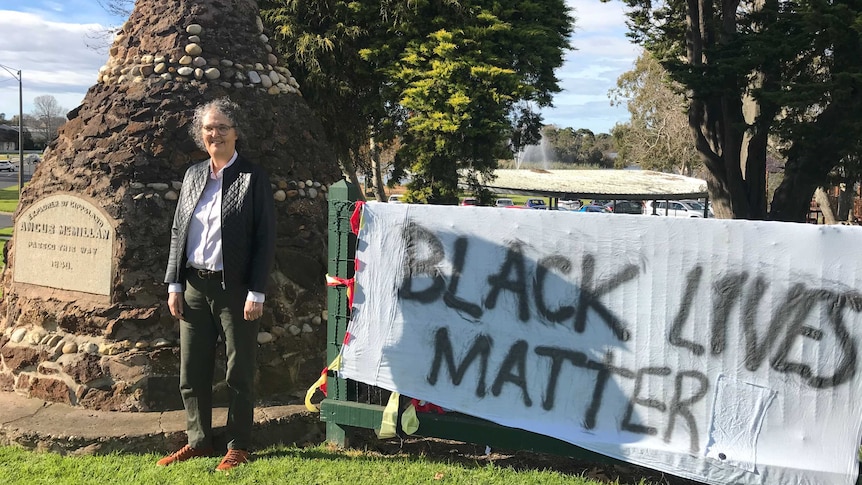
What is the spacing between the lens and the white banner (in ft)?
10.1

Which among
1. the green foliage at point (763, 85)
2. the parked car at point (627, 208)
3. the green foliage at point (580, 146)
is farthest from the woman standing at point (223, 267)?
the green foliage at point (580, 146)

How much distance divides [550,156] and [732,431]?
305 ft

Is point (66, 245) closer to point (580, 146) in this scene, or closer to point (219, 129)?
point (219, 129)

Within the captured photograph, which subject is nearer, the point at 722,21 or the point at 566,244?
the point at 566,244

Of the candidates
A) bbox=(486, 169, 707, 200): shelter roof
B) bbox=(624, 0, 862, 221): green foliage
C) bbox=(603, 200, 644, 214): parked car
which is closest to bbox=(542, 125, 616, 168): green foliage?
bbox=(603, 200, 644, 214): parked car

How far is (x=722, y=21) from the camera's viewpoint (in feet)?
44.7

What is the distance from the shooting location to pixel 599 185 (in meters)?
28.8

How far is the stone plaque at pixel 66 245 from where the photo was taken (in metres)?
4.32

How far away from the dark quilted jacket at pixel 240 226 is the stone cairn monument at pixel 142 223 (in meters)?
0.97

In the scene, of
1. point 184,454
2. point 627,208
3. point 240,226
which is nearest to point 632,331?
point 240,226

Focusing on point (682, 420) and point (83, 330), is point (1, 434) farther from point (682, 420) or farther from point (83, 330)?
point (682, 420)

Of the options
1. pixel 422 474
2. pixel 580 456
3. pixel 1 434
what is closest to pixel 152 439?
pixel 1 434

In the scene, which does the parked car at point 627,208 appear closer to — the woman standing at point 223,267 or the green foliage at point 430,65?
the green foliage at point 430,65

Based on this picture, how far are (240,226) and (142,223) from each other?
1.31 metres
